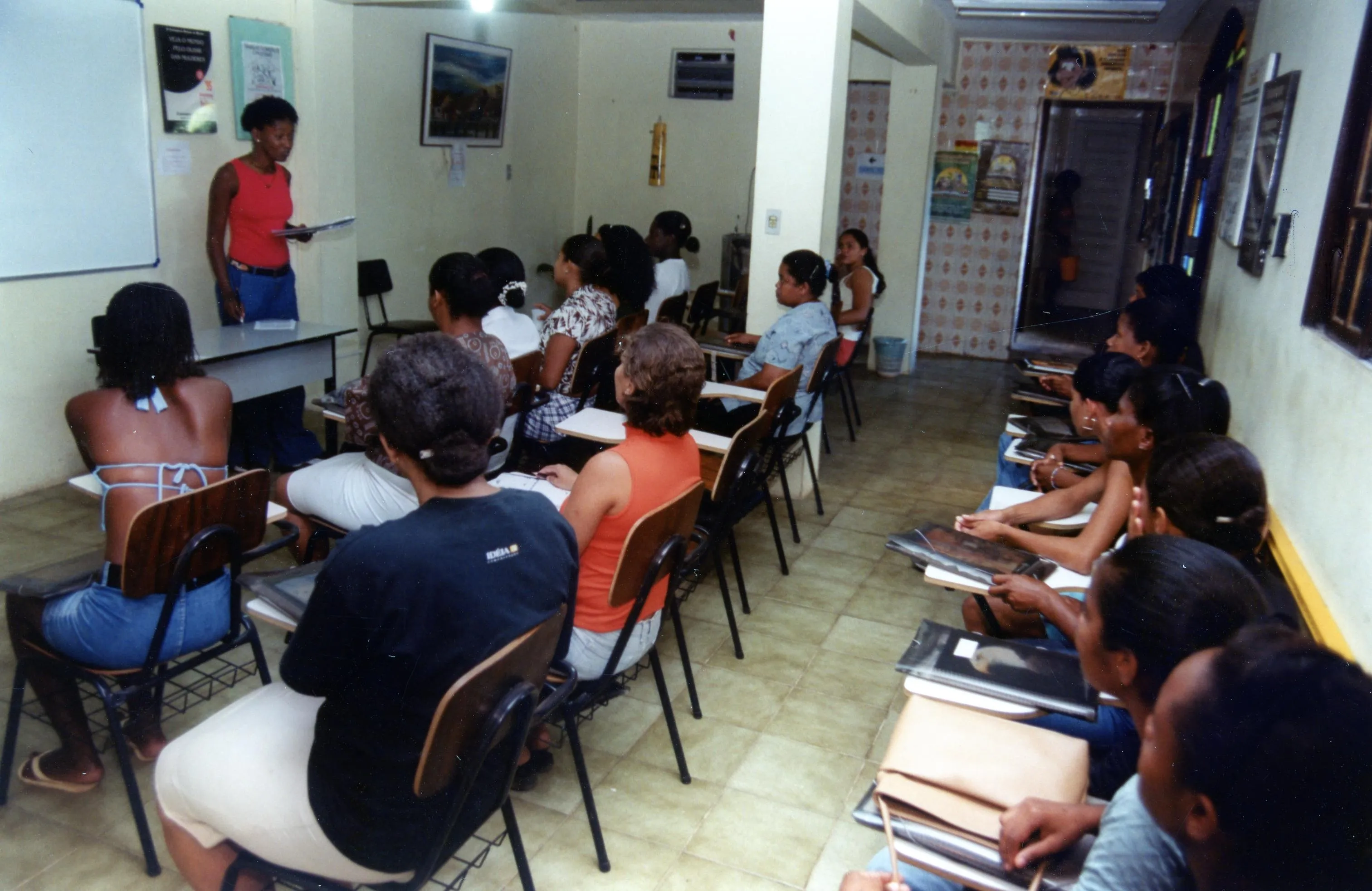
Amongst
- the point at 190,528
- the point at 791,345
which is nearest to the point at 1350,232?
the point at 791,345

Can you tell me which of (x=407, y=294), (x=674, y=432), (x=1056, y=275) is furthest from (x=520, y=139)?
(x=674, y=432)

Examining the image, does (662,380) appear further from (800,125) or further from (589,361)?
(800,125)

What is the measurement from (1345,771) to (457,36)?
24.6 ft

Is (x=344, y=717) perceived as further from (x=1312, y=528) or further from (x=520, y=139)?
(x=520, y=139)

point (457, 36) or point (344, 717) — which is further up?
point (457, 36)

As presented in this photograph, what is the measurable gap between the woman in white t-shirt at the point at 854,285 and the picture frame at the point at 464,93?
9.51 feet

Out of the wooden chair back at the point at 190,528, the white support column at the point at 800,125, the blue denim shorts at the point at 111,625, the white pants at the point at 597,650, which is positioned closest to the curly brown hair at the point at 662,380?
the white pants at the point at 597,650

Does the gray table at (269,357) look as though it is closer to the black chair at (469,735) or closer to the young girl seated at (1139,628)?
the black chair at (469,735)

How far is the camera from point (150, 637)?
2.26 meters

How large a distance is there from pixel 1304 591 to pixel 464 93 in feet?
21.6

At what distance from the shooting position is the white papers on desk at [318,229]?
5.11 m

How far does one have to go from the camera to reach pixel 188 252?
16.6ft

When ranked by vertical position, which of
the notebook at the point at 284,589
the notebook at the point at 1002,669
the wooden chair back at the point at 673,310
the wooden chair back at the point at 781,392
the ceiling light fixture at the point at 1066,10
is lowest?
the notebook at the point at 1002,669

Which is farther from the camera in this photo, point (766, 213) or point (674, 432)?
point (766, 213)
